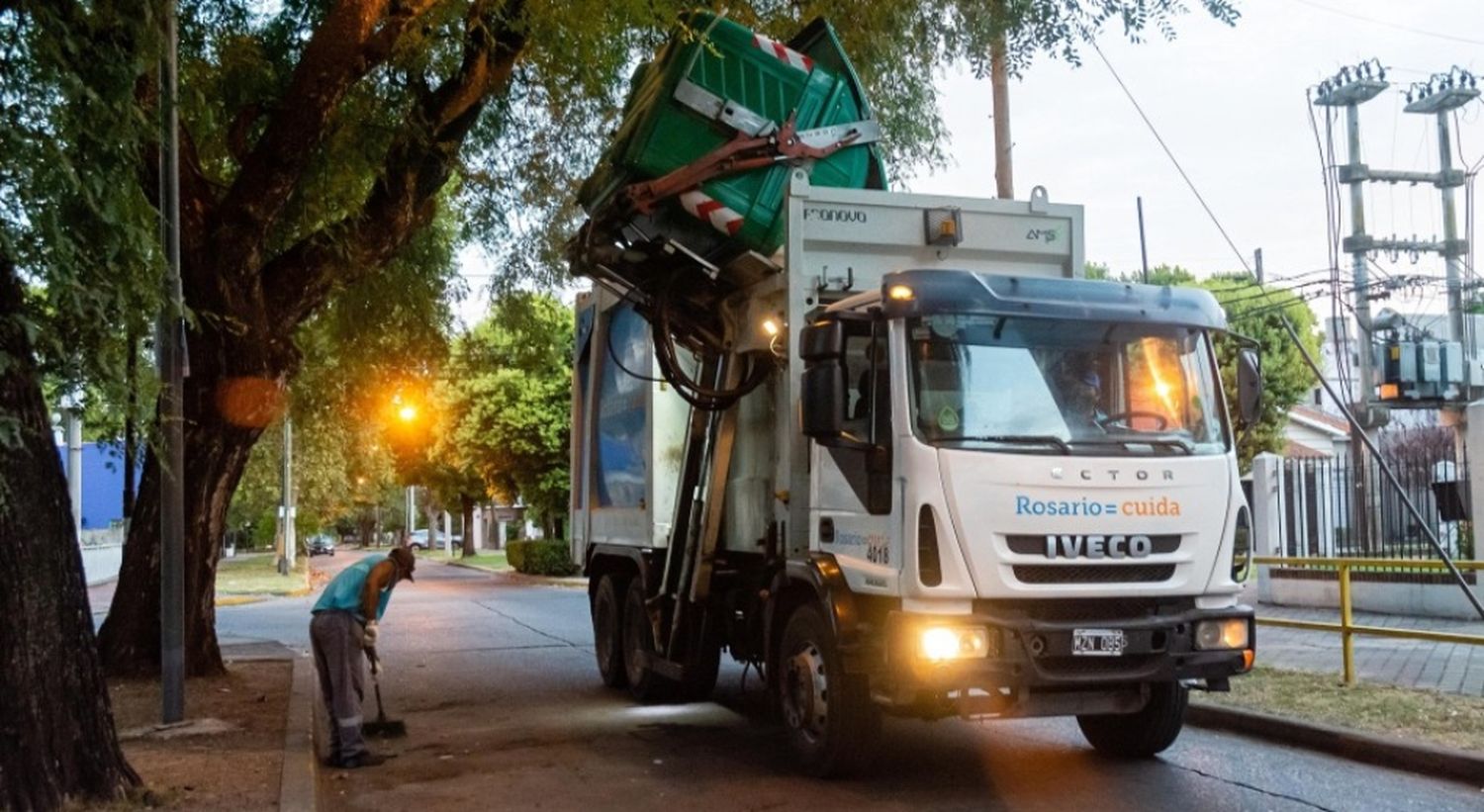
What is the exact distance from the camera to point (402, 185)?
41.4 ft

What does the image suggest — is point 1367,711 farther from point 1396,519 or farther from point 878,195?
point 1396,519

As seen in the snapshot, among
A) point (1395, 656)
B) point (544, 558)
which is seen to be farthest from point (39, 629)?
point (544, 558)

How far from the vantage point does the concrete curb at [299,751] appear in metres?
6.85

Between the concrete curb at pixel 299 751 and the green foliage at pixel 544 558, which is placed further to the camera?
the green foliage at pixel 544 558

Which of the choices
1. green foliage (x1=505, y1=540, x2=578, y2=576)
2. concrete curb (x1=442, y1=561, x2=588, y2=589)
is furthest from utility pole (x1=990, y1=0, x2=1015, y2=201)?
green foliage (x1=505, y1=540, x2=578, y2=576)

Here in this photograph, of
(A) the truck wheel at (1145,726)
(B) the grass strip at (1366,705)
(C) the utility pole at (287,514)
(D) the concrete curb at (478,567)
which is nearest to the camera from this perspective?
(A) the truck wheel at (1145,726)

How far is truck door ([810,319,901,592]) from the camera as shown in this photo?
688cm

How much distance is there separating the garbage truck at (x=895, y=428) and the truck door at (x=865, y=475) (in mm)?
17

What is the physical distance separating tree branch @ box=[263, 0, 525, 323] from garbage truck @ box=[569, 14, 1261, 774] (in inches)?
141

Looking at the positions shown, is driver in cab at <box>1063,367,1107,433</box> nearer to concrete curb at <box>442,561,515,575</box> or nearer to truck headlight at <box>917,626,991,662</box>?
truck headlight at <box>917,626,991,662</box>

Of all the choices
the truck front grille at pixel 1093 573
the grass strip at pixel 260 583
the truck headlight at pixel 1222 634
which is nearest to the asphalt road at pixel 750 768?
the truck headlight at pixel 1222 634

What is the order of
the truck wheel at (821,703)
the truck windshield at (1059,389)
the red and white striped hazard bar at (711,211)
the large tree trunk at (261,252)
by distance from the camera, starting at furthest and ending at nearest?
the large tree trunk at (261,252), the red and white striped hazard bar at (711,211), the truck wheel at (821,703), the truck windshield at (1059,389)

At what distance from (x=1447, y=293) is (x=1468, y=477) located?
876 cm

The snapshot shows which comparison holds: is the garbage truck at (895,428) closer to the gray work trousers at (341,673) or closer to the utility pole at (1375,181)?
the gray work trousers at (341,673)
